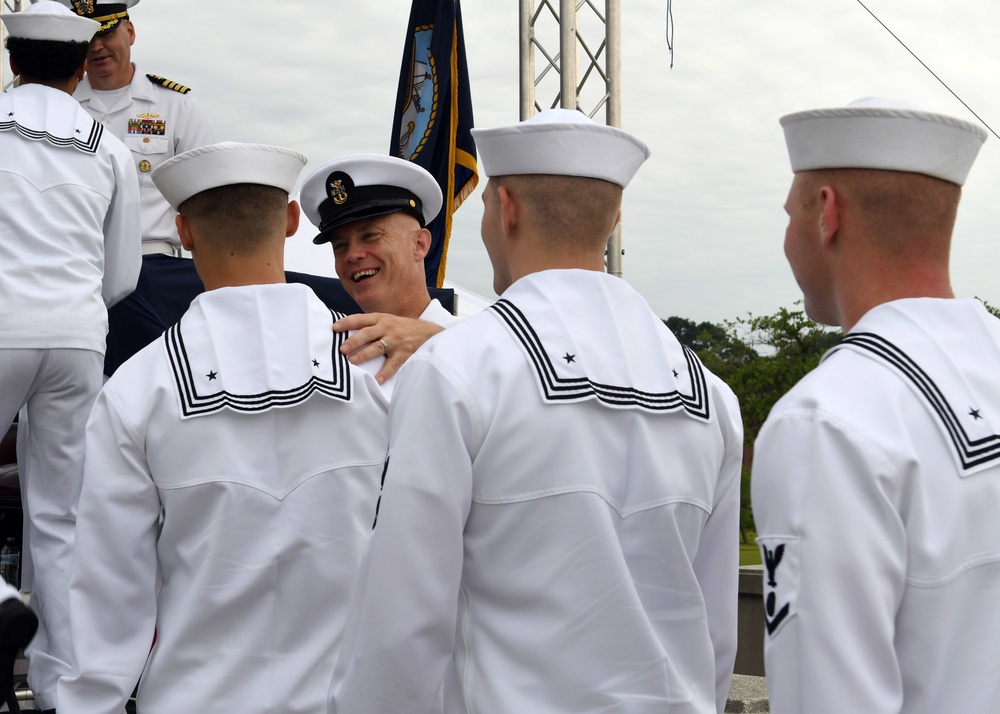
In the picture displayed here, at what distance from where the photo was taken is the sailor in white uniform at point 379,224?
340 cm

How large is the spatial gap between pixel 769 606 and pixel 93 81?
12.3ft

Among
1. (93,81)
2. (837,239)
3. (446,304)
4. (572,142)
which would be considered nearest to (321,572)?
(572,142)

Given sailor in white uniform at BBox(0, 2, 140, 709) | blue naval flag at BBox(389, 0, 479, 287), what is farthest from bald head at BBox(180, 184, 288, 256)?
blue naval flag at BBox(389, 0, 479, 287)

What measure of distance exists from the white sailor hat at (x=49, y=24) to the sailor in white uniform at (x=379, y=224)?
0.80 metres

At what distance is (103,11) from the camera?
4.22 m

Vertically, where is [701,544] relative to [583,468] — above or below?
below

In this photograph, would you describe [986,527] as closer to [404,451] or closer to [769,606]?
[769,606]

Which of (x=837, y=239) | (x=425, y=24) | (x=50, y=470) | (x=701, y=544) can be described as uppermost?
(x=425, y=24)

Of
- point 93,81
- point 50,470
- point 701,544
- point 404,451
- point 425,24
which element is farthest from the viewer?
point 425,24

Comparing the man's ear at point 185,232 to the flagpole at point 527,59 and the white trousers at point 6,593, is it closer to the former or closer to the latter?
the white trousers at point 6,593

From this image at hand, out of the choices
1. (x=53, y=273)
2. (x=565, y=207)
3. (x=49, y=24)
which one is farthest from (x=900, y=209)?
(x=49, y=24)

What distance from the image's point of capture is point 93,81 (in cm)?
442

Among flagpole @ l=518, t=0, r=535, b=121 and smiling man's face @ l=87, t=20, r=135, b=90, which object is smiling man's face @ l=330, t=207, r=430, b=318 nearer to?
smiling man's face @ l=87, t=20, r=135, b=90

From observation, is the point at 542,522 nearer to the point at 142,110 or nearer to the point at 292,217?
the point at 292,217
